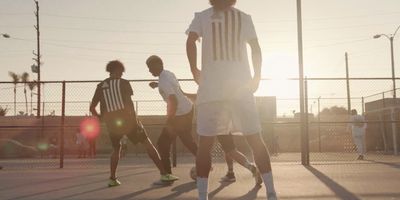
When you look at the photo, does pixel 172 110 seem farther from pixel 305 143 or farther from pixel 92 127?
pixel 92 127

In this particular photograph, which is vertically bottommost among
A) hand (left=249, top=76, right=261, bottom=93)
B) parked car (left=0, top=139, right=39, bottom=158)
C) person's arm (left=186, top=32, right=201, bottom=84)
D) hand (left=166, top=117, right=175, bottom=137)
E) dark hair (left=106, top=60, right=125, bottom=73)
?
parked car (left=0, top=139, right=39, bottom=158)

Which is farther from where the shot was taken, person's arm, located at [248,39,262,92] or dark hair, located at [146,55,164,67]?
dark hair, located at [146,55,164,67]

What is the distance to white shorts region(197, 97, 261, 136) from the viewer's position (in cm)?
374

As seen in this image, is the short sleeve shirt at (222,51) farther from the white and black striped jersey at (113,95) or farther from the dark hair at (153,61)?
the white and black striped jersey at (113,95)

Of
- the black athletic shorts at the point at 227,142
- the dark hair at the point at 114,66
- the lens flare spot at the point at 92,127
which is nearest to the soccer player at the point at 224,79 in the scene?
the black athletic shorts at the point at 227,142

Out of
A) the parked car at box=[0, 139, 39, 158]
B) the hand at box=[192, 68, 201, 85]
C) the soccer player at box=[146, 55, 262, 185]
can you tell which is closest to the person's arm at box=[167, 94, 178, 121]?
the soccer player at box=[146, 55, 262, 185]

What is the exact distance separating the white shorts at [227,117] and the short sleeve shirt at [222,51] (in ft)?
0.21

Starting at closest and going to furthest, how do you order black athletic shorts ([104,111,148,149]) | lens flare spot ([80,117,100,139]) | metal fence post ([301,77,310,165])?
black athletic shorts ([104,111,148,149]) → metal fence post ([301,77,310,165]) → lens flare spot ([80,117,100,139])

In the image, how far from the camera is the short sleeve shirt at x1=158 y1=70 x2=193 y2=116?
21.5 ft

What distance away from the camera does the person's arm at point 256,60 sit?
3.87 m

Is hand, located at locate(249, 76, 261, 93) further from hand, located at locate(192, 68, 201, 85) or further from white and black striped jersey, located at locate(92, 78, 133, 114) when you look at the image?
white and black striped jersey, located at locate(92, 78, 133, 114)

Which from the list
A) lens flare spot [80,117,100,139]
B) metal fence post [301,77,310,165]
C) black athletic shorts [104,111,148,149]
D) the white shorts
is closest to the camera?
the white shorts

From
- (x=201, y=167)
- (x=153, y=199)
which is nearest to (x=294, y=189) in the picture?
(x=153, y=199)

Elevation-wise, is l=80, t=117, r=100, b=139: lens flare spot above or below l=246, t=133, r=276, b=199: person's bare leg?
above
